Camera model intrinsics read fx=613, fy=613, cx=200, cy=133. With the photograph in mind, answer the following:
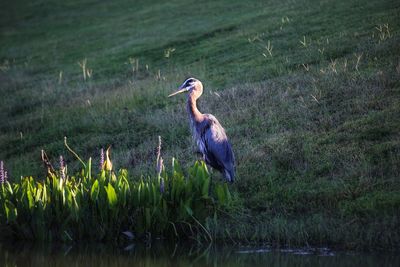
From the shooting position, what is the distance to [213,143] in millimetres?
11461

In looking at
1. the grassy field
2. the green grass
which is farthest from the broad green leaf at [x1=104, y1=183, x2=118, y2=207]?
the grassy field

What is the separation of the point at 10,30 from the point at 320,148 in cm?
2954

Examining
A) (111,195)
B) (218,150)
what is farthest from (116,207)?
(218,150)

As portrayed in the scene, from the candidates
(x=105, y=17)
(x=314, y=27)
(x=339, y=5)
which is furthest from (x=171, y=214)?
(x=105, y=17)

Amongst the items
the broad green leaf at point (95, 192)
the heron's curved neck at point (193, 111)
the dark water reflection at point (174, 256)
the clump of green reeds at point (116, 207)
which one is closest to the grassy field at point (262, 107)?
the dark water reflection at point (174, 256)

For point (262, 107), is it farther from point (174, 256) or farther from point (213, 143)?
point (174, 256)

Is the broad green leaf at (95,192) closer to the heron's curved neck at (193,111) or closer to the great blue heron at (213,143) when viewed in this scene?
the great blue heron at (213,143)

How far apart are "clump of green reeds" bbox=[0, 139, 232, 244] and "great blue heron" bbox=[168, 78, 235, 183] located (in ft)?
4.12

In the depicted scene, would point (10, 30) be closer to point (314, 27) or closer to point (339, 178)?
point (314, 27)

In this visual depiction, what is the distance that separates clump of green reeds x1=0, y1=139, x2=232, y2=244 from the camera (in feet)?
31.6

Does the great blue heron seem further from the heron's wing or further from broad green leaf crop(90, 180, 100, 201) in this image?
broad green leaf crop(90, 180, 100, 201)

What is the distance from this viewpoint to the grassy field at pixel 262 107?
9.86 meters

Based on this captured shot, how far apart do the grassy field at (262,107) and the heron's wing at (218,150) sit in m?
0.37

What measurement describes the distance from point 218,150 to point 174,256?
2841 millimetres
